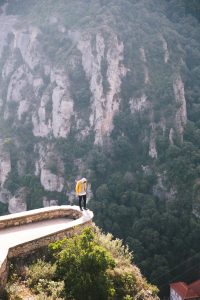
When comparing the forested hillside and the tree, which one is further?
the forested hillside

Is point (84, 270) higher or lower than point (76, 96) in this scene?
lower

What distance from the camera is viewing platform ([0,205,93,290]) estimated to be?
984 centimetres

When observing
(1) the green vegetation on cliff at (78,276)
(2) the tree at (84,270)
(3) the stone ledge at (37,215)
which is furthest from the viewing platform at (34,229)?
(2) the tree at (84,270)

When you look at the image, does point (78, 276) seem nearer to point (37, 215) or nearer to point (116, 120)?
point (37, 215)

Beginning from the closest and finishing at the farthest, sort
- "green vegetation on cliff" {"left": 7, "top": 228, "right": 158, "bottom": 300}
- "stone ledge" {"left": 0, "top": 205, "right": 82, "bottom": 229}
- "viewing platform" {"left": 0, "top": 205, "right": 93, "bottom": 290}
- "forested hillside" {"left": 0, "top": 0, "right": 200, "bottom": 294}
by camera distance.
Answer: "green vegetation on cliff" {"left": 7, "top": 228, "right": 158, "bottom": 300}, "viewing platform" {"left": 0, "top": 205, "right": 93, "bottom": 290}, "stone ledge" {"left": 0, "top": 205, "right": 82, "bottom": 229}, "forested hillside" {"left": 0, "top": 0, "right": 200, "bottom": 294}

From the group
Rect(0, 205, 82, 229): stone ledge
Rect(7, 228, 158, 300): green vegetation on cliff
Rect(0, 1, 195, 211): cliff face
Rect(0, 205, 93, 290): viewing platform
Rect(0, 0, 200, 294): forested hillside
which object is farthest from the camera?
Rect(0, 1, 195, 211): cliff face

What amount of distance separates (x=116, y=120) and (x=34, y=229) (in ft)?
159

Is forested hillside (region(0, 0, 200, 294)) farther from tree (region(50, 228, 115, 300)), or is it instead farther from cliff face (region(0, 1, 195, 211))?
tree (region(50, 228, 115, 300))

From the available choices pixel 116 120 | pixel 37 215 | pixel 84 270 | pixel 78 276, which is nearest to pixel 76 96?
pixel 116 120

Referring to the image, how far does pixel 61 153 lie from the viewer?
58.2 meters

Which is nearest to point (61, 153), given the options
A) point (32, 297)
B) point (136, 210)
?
point (136, 210)

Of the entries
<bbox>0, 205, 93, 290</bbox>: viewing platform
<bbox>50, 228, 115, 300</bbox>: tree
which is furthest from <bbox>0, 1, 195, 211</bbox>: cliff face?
<bbox>50, 228, 115, 300</bbox>: tree

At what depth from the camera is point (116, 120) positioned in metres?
59.5

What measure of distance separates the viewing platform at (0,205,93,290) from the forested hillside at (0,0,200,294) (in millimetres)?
27908
